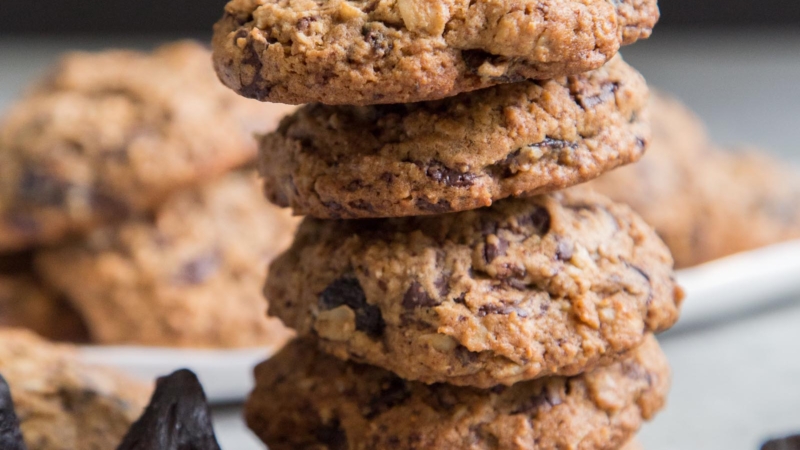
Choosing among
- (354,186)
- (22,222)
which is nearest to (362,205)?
(354,186)

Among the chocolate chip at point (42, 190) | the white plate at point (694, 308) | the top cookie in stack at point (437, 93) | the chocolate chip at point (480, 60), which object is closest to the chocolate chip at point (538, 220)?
the top cookie in stack at point (437, 93)

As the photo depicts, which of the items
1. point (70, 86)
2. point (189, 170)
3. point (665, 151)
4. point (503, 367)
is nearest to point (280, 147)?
point (503, 367)

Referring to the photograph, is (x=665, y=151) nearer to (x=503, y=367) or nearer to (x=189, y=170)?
(x=189, y=170)

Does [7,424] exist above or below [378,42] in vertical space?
below

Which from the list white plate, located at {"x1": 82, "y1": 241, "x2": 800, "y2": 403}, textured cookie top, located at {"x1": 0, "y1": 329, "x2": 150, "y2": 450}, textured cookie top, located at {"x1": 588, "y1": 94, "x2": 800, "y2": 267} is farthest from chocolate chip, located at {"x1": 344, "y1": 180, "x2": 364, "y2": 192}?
textured cookie top, located at {"x1": 588, "y1": 94, "x2": 800, "y2": 267}

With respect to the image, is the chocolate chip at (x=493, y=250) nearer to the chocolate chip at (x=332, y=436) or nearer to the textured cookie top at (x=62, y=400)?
the chocolate chip at (x=332, y=436)

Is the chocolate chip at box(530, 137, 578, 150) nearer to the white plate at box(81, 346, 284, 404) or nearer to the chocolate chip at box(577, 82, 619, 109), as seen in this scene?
the chocolate chip at box(577, 82, 619, 109)

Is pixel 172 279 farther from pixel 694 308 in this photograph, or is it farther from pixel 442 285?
pixel 694 308
